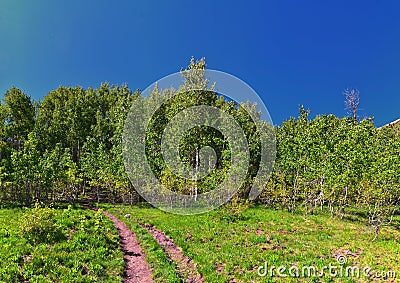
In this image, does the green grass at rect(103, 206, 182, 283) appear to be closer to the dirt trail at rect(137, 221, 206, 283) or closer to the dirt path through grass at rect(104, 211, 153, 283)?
the dirt path through grass at rect(104, 211, 153, 283)

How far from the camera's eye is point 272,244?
1725 centimetres

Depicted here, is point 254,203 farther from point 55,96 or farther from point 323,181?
point 55,96

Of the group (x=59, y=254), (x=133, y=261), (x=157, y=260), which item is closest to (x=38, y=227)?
(x=59, y=254)

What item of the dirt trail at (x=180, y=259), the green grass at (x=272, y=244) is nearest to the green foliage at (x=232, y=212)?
the green grass at (x=272, y=244)

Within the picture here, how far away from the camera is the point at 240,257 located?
1467 cm

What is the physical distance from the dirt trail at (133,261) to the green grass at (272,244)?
7.49ft

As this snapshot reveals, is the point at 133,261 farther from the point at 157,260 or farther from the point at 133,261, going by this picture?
the point at 157,260

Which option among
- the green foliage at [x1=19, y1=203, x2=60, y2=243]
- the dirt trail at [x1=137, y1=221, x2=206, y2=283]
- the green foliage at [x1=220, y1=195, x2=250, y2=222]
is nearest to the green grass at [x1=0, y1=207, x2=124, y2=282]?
the green foliage at [x1=19, y1=203, x2=60, y2=243]

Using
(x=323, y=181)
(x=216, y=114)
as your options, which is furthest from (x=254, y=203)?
(x=216, y=114)

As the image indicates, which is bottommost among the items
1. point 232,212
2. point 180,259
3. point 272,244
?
point 180,259

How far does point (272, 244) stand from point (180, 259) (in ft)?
19.9

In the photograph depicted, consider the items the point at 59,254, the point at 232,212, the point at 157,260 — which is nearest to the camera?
the point at 59,254

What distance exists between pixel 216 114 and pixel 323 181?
1647 cm

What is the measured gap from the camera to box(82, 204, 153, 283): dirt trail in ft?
40.9
